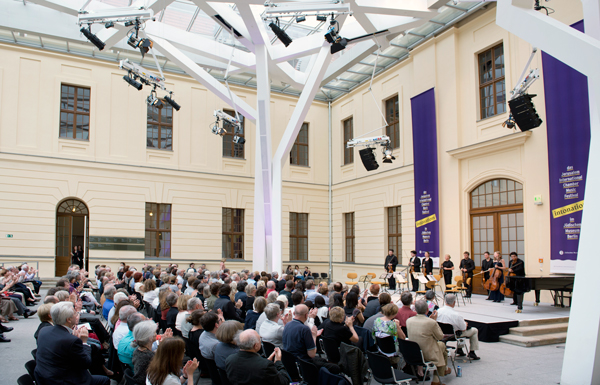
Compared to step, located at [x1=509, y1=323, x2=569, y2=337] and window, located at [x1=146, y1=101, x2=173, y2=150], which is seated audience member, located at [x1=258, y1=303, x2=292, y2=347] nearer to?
step, located at [x1=509, y1=323, x2=569, y2=337]

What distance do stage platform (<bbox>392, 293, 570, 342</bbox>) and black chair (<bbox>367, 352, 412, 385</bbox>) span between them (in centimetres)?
386

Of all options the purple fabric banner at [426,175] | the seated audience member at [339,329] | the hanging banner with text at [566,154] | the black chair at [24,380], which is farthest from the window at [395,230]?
the black chair at [24,380]

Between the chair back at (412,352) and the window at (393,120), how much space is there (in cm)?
1243

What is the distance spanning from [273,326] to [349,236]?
14.9 m

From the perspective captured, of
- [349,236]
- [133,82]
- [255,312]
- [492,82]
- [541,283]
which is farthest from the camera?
[349,236]

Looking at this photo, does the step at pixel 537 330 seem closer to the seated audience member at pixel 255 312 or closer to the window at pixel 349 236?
the seated audience member at pixel 255 312

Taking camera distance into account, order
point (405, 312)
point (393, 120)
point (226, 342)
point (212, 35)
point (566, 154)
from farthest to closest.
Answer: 1. point (393, 120)
2. point (212, 35)
3. point (566, 154)
4. point (405, 312)
5. point (226, 342)

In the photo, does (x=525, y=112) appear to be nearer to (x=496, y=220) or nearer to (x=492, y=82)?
(x=492, y=82)

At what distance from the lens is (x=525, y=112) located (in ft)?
32.9

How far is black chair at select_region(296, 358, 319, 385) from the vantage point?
424 cm

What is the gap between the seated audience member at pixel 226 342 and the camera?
4.18 meters

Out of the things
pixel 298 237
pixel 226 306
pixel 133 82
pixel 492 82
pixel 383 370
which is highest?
pixel 492 82

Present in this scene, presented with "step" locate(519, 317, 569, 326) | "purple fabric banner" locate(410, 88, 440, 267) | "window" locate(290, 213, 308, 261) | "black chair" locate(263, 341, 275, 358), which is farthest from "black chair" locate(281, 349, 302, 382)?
"window" locate(290, 213, 308, 261)

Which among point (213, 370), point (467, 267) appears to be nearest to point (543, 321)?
point (467, 267)
